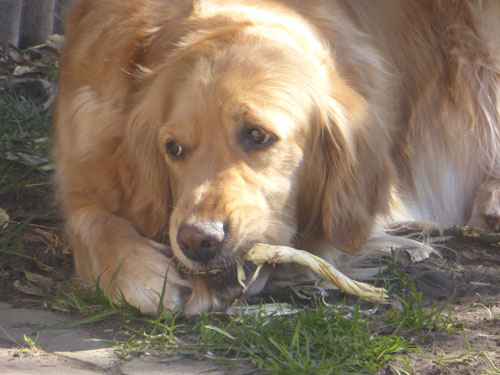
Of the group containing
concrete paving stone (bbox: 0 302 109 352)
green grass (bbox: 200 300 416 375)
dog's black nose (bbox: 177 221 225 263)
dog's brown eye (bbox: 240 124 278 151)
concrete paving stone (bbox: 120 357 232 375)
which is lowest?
concrete paving stone (bbox: 0 302 109 352)

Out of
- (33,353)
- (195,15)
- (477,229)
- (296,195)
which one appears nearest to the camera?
(33,353)

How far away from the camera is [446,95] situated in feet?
12.7

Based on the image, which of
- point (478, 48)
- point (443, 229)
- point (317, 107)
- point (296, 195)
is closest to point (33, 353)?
point (296, 195)

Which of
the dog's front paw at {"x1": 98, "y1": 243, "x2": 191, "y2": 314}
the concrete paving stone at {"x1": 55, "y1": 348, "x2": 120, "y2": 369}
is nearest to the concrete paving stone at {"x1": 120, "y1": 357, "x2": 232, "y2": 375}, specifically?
the concrete paving stone at {"x1": 55, "y1": 348, "x2": 120, "y2": 369}

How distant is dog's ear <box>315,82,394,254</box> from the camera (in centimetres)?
303

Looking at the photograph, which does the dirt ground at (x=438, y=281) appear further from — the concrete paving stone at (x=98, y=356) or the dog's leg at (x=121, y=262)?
the concrete paving stone at (x=98, y=356)

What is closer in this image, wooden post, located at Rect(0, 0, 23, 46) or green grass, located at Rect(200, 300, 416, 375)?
green grass, located at Rect(200, 300, 416, 375)

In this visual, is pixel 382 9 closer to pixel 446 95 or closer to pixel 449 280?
pixel 446 95

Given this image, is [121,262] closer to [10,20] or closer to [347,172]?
[347,172]

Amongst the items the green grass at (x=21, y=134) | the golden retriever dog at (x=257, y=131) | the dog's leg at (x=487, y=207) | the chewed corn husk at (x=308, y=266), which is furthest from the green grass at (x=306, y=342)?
the green grass at (x=21, y=134)

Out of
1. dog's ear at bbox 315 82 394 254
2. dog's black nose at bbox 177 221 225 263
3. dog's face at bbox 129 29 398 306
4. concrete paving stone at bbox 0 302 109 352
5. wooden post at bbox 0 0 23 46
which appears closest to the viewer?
concrete paving stone at bbox 0 302 109 352

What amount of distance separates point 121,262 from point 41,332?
1.36ft

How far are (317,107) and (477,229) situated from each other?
1.16 metres

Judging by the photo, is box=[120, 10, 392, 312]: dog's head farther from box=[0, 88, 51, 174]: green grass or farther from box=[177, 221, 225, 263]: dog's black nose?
box=[0, 88, 51, 174]: green grass
